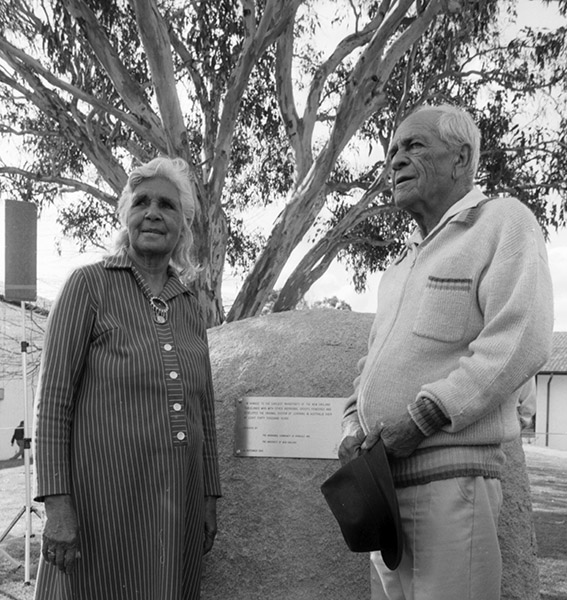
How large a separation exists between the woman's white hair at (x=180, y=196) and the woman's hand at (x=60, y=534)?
848mm

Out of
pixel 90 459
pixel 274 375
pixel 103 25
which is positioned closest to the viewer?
pixel 90 459

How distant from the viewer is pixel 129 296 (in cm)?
237

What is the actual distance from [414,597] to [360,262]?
10904 millimetres

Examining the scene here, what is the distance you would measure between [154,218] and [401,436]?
3.75 ft

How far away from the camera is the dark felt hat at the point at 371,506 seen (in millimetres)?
1779

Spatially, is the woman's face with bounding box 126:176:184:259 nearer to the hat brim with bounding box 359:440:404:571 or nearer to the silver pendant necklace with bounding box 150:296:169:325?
the silver pendant necklace with bounding box 150:296:169:325

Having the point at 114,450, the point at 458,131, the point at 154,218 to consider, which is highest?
the point at 458,131

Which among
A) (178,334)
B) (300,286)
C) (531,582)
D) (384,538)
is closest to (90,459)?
(178,334)

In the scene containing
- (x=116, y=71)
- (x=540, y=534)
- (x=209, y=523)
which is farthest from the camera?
(x=116, y=71)

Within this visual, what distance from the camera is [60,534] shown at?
2.09 meters

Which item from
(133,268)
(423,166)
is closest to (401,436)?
(423,166)

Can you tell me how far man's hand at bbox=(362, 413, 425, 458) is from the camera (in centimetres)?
178

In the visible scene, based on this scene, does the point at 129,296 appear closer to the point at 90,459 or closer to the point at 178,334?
the point at 178,334

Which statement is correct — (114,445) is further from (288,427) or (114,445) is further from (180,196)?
(288,427)
